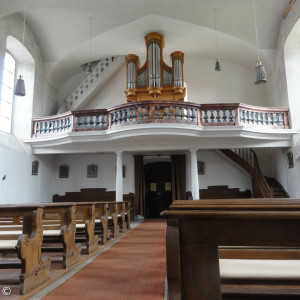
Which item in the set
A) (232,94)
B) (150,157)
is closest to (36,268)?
(150,157)

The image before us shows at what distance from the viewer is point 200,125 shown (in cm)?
878

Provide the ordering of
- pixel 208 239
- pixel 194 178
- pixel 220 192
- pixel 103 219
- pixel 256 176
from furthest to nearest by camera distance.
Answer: pixel 220 192 → pixel 256 176 → pixel 194 178 → pixel 103 219 → pixel 208 239

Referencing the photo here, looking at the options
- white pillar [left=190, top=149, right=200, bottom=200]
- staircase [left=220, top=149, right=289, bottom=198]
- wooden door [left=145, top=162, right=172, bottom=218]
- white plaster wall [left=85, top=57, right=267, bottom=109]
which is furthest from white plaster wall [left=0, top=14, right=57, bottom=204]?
staircase [left=220, top=149, right=289, bottom=198]

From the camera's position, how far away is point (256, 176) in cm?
1049

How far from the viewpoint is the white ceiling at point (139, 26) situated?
9125mm

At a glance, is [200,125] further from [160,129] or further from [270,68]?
[270,68]

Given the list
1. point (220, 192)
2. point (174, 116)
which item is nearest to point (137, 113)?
point (174, 116)

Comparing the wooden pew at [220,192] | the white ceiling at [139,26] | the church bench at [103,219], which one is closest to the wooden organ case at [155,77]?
the white ceiling at [139,26]

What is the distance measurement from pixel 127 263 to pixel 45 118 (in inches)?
308

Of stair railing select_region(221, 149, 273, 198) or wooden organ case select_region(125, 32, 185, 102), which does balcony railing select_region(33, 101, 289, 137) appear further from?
stair railing select_region(221, 149, 273, 198)

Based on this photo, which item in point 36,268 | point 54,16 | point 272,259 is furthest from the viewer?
point 54,16

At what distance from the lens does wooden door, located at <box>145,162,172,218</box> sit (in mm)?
12844

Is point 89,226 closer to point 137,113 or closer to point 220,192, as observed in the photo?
point 137,113

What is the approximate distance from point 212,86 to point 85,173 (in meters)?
6.68
